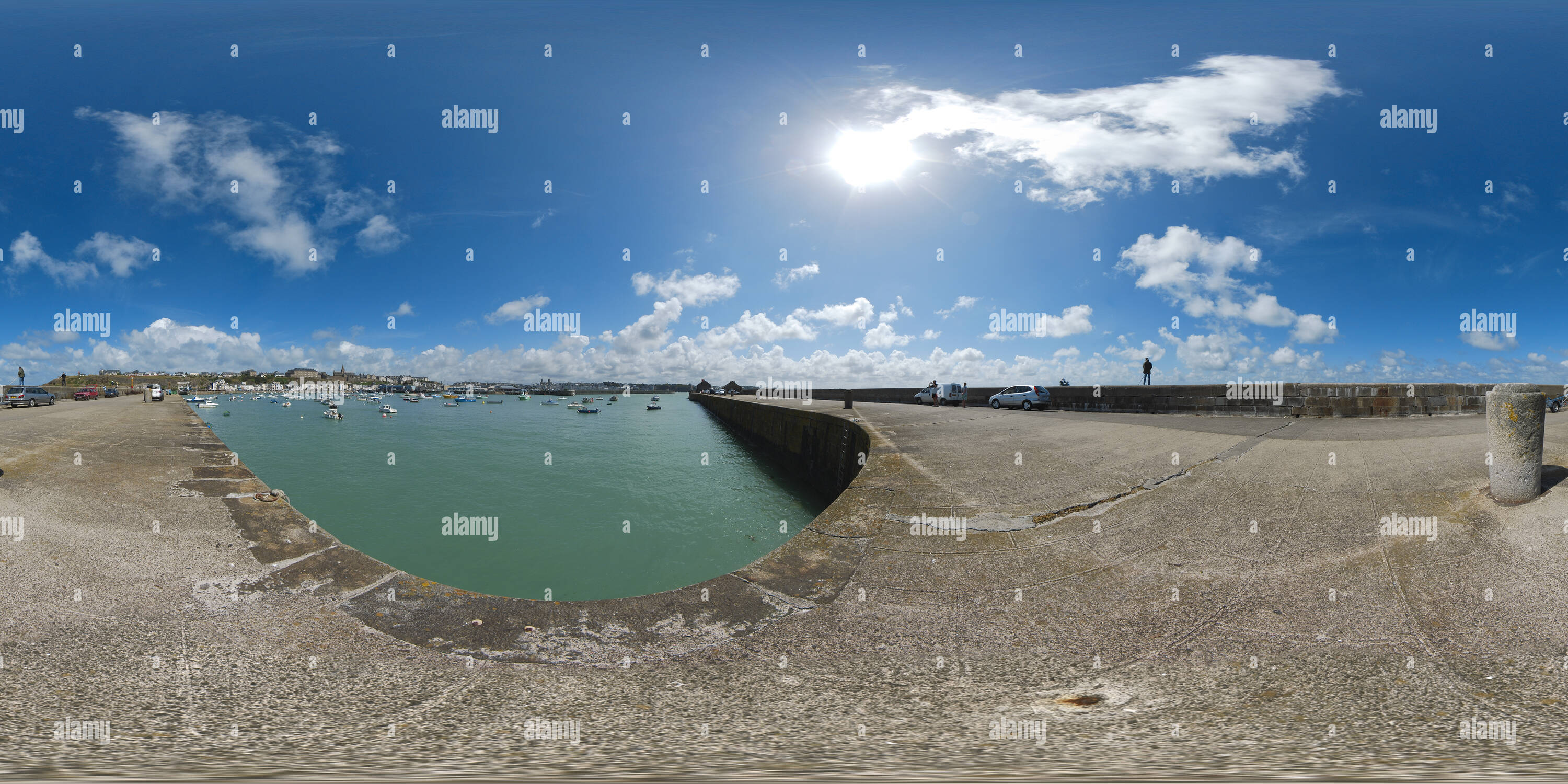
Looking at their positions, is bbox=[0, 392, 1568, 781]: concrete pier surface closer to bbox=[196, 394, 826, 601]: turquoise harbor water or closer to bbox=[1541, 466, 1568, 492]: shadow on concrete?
bbox=[1541, 466, 1568, 492]: shadow on concrete

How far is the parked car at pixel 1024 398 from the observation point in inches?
1115

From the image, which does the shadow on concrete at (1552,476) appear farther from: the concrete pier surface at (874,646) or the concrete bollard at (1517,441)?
the concrete pier surface at (874,646)

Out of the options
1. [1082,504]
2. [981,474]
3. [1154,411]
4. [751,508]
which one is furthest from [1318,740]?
[1154,411]

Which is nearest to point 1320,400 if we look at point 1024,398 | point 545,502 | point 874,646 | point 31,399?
point 1024,398

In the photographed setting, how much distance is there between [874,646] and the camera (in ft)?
14.1

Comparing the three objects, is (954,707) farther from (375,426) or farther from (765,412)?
(375,426)

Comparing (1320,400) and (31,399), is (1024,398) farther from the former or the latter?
(31,399)

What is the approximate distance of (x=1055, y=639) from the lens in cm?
427

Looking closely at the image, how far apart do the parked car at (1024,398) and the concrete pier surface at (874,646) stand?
70.8 ft

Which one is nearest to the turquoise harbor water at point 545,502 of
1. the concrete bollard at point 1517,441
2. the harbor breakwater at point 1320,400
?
the concrete bollard at point 1517,441

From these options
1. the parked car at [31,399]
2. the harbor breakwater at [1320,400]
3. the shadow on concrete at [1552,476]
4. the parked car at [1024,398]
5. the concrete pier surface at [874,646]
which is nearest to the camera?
the concrete pier surface at [874,646]

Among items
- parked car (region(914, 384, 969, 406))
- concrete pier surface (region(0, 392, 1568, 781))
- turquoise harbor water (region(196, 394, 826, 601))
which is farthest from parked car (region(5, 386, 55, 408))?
parked car (region(914, 384, 969, 406))

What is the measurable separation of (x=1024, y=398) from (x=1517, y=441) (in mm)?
24512

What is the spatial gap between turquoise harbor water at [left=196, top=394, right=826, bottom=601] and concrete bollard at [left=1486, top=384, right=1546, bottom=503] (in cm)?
1014
